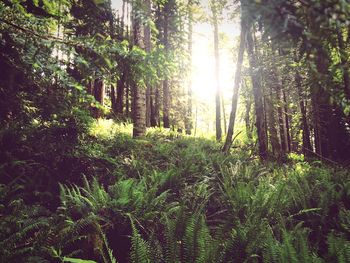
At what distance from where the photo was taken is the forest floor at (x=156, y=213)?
10.5 feet

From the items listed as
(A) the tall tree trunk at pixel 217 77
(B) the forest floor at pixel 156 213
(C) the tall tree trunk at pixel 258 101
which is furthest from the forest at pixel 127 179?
(A) the tall tree trunk at pixel 217 77

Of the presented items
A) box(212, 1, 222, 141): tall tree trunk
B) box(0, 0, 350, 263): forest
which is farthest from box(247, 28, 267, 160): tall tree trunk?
box(212, 1, 222, 141): tall tree trunk

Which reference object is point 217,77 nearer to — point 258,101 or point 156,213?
point 258,101

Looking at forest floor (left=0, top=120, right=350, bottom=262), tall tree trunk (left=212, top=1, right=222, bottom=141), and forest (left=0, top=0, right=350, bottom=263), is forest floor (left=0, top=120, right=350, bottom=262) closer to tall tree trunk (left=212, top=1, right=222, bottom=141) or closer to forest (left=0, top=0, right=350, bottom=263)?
forest (left=0, top=0, right=350, bottom=263)

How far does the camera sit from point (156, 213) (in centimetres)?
446

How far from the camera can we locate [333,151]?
991 centimetres

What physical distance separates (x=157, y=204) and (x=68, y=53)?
112 inches

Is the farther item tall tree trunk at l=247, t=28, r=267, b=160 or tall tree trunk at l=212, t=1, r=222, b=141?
tall tree trunk at l=212, t=1, r=222, b=141

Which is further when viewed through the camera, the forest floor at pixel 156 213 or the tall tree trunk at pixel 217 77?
the tall tree trunk at pixel 217 77

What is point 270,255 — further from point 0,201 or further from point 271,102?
point 271,102

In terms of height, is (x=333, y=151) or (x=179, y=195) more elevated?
Result: (x=333, y=151)

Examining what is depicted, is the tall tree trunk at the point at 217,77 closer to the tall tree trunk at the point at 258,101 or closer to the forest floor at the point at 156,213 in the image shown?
the tall tree trunk at the point at 258,101

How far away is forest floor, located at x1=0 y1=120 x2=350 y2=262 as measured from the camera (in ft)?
10.5

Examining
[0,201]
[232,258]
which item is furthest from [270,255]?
[0,201]
